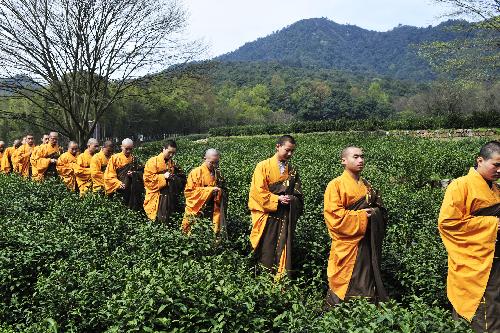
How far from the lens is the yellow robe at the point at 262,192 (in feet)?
20.8

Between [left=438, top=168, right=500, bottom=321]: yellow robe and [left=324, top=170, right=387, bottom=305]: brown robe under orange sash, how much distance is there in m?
0.75

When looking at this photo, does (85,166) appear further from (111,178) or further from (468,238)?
(468,238)

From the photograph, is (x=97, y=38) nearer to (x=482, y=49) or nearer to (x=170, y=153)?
(x=170, y=153)

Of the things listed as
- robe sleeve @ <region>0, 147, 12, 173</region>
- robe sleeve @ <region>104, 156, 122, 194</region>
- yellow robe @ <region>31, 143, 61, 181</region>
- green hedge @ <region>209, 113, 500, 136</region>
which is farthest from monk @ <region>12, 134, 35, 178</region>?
green hedge @ <region>209, 113, 500, 136</region>

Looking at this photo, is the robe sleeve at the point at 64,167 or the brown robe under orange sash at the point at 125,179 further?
the robe sleeve at the point at 64,167

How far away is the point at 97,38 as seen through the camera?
20.2 meters

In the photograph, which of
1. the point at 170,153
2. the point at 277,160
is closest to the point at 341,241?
the point at 277,160

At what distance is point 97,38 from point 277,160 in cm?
1611

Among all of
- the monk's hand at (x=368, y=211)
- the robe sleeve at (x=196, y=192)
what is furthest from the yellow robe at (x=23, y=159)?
the monk's hand at (x=368, y=211)

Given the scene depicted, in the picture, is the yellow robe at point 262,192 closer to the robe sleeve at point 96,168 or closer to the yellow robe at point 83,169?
the robe sleeve at point 96,168

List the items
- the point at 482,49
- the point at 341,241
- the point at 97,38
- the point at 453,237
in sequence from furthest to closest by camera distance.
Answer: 1. the point at 482,49
2. the point at 97,38
3. the point at 341,241
4. the point at 453,237

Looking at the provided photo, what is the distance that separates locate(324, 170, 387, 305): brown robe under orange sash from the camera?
17.0 feet

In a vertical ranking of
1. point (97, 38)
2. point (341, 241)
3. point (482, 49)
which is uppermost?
point (97, 38)

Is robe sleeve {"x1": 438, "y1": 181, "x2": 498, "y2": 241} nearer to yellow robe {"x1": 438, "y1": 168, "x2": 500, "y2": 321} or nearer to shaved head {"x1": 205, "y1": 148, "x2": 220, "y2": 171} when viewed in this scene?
yellow robe {"x1": 438, "y1": 168, "x2": 500, "y2": 321}
